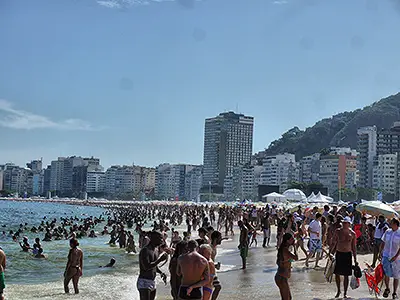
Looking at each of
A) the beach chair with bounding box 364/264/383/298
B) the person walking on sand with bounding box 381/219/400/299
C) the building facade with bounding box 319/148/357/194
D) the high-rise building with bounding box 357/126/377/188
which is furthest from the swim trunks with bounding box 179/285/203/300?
the building facade with bounding box 319/148/357/194

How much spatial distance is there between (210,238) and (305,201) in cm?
4321

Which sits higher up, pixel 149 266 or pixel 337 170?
pixel 337 170

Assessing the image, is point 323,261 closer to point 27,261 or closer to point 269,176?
point 27,261

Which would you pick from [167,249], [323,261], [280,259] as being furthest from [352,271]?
[323,261]

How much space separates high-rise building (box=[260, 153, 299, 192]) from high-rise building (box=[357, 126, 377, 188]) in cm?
2246

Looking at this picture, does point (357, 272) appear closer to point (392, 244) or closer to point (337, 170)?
point (392, 244)

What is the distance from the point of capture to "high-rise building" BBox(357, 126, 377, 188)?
141250 millimetres

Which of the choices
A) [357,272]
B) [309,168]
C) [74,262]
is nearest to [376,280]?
[357,272]

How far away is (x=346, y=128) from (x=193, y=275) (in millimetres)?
182635

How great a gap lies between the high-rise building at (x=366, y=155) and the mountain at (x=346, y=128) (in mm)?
29305

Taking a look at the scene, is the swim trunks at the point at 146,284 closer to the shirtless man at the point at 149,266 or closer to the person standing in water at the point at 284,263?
the shirtless man at the point at 149,266

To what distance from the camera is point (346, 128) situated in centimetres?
18275

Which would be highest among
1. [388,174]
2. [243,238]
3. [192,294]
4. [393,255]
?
[388,174]

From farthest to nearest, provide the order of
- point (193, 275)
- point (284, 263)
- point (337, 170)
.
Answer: point (337, 170)
point (284, 263)
point (193, 275)
